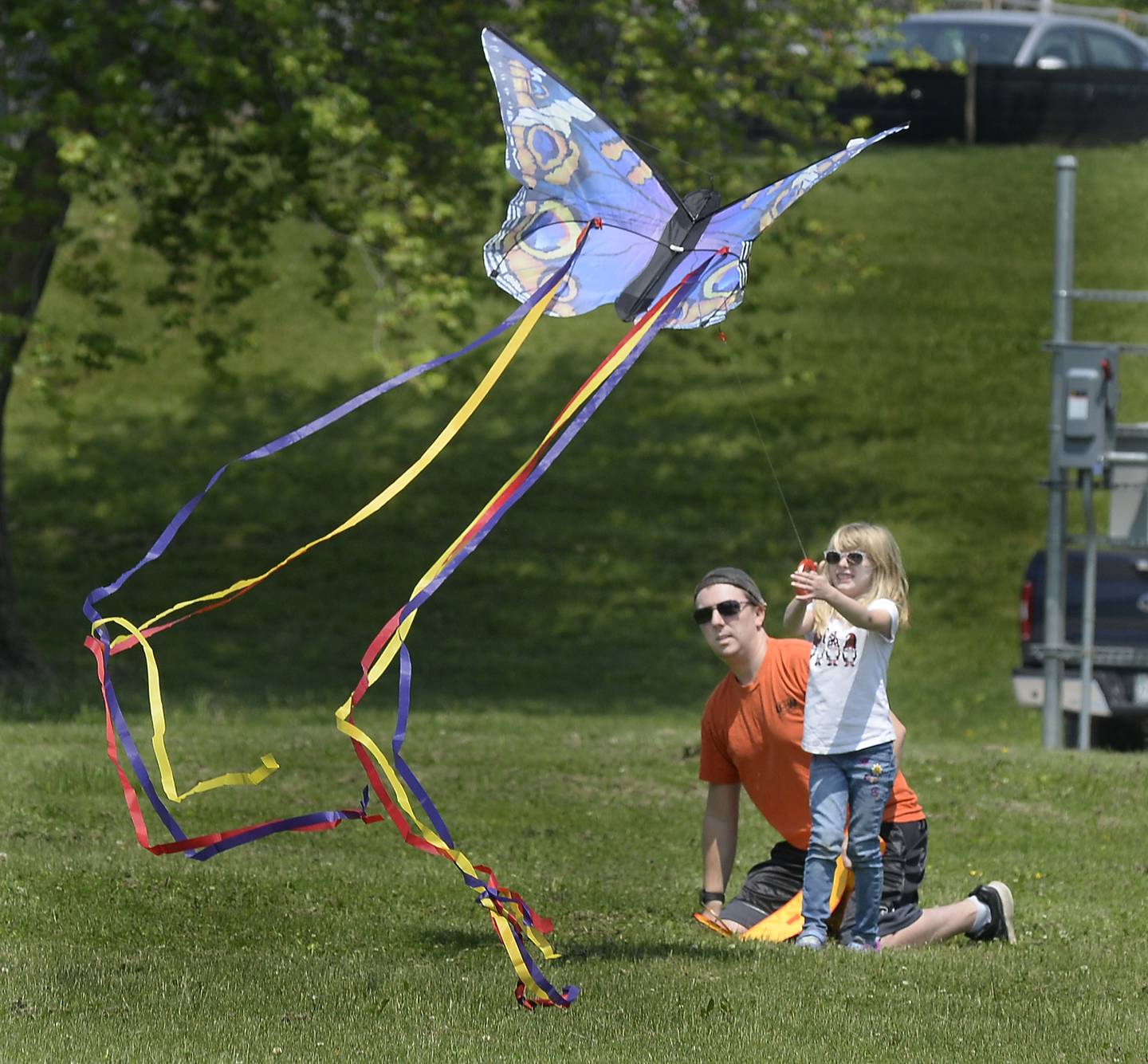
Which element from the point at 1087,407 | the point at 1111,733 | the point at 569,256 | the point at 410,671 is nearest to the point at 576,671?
the point at 1111,733

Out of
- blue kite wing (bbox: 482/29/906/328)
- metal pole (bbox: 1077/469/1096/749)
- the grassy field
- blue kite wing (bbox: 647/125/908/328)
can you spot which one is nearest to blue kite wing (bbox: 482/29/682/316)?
blue kite wing (bbox: 482/29/906/328)

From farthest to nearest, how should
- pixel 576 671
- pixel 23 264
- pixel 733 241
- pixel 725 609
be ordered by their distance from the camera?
pixel 576 671 → pixel 23 264 → pixel 725 609 → pixel 733 241

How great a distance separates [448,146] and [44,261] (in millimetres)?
3227

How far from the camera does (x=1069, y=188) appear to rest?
11.1m

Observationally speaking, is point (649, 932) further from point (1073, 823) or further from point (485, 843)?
point (1073, 823)

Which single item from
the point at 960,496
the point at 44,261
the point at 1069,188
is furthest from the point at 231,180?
the point at 960,496

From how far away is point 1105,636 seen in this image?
37.6ft

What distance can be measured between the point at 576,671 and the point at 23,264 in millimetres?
5932

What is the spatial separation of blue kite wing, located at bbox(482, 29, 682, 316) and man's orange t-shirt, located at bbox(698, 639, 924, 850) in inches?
53.9

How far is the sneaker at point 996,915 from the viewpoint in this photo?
6.14m

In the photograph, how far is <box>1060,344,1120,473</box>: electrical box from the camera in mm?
10602

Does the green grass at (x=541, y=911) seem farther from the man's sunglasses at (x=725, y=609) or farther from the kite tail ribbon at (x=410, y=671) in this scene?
the man's sunglasses at (x=725, y=609)

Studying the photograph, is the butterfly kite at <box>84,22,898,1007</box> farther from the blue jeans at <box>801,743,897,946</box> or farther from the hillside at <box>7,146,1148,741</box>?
the hillside at <box>7,146,1148,741</box>

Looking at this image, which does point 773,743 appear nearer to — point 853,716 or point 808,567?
point 853,716
